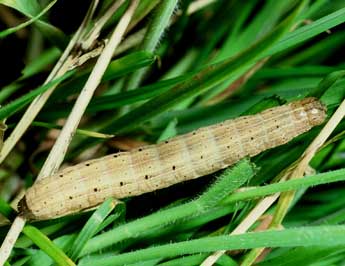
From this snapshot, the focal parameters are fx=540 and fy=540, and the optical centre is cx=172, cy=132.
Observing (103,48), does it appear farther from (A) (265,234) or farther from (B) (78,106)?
(A) (265,234)

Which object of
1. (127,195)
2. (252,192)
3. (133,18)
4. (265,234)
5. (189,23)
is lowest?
(265,234)

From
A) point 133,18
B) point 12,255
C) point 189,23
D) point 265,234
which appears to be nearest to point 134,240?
point 12,255

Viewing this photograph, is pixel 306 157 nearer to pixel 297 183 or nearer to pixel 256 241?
pixel 297 183

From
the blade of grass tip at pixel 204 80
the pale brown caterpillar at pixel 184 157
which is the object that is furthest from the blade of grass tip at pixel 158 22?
the pale brown caterpillar at pixel 184 157

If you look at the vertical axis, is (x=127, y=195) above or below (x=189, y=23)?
below

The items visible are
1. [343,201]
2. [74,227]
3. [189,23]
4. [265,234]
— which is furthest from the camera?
[189,23]

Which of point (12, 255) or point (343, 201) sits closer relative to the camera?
point (12, 255)
